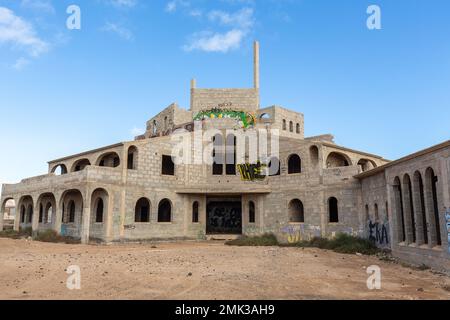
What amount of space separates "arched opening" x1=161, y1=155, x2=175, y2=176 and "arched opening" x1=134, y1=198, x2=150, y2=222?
8.89 ft

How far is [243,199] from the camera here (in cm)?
2825

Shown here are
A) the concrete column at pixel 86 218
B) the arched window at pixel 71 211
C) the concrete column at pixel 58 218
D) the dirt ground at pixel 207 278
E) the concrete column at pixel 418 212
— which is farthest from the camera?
the arched window at pixel 71 211

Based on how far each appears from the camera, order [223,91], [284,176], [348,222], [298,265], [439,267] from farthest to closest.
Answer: [223,91], [284,176], [348,222], [298,265], [439,267]

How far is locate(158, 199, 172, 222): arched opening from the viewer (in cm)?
2767

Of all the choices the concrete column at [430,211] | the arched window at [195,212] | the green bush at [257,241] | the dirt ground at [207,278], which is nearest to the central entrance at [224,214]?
the arched window at [195,212]

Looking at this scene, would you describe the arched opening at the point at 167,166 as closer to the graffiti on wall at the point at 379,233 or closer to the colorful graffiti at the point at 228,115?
the colorful graffiti at the point at 228,115

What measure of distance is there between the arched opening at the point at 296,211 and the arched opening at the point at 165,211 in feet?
29.9

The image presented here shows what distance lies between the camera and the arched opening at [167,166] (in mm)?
28028

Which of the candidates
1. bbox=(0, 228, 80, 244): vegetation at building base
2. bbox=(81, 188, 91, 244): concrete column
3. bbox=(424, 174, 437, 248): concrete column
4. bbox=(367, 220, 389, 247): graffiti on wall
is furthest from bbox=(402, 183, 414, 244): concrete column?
bbox=(0, 228, 80, 244): vegetation at building base

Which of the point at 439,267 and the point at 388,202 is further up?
the point at 388,202

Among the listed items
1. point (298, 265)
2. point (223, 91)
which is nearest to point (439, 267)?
point (298, 265)
